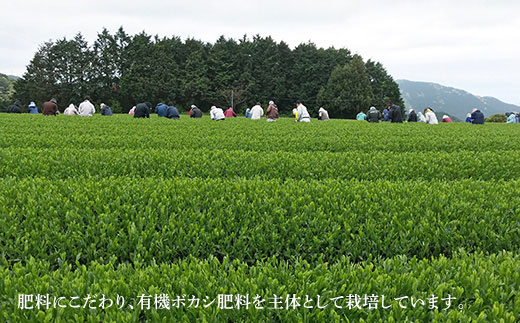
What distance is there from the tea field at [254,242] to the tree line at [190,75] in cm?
5478

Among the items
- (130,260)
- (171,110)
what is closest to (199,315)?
(130,260)

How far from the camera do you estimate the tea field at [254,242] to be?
235 centimetres

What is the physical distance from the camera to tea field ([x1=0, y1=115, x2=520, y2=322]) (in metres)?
2.35

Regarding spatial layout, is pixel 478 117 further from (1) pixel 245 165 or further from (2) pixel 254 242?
(2) pixel 254 242

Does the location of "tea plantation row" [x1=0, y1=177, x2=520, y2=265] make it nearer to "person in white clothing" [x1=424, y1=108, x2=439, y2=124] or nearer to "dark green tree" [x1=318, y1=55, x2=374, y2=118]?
"person in white clothing" [x1=424, y1=108, x2=439, y2=124]

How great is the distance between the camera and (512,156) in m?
8.70

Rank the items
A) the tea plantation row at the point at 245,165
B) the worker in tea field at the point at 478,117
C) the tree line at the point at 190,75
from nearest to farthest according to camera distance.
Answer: the tea plantation row at the point at 245,165
the worker in tea field at the point at 478,117
the tree line at the point at 190,75

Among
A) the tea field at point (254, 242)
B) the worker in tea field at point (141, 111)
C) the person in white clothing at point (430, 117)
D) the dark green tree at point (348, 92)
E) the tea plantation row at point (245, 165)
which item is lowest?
the tea field at point (254, 242)

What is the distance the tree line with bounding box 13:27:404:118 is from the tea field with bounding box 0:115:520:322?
5478 cm

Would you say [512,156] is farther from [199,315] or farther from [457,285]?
[199,315]

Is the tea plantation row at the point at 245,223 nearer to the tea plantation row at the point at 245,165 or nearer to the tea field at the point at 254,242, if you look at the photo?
the tea field at the point at 254,242

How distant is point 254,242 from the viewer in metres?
3.86

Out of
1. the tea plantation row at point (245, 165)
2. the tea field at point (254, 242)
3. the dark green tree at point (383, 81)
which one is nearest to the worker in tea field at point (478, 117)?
the tea plantation row at point (245, 165)

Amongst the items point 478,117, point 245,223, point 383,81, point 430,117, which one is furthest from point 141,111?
point 383,81
